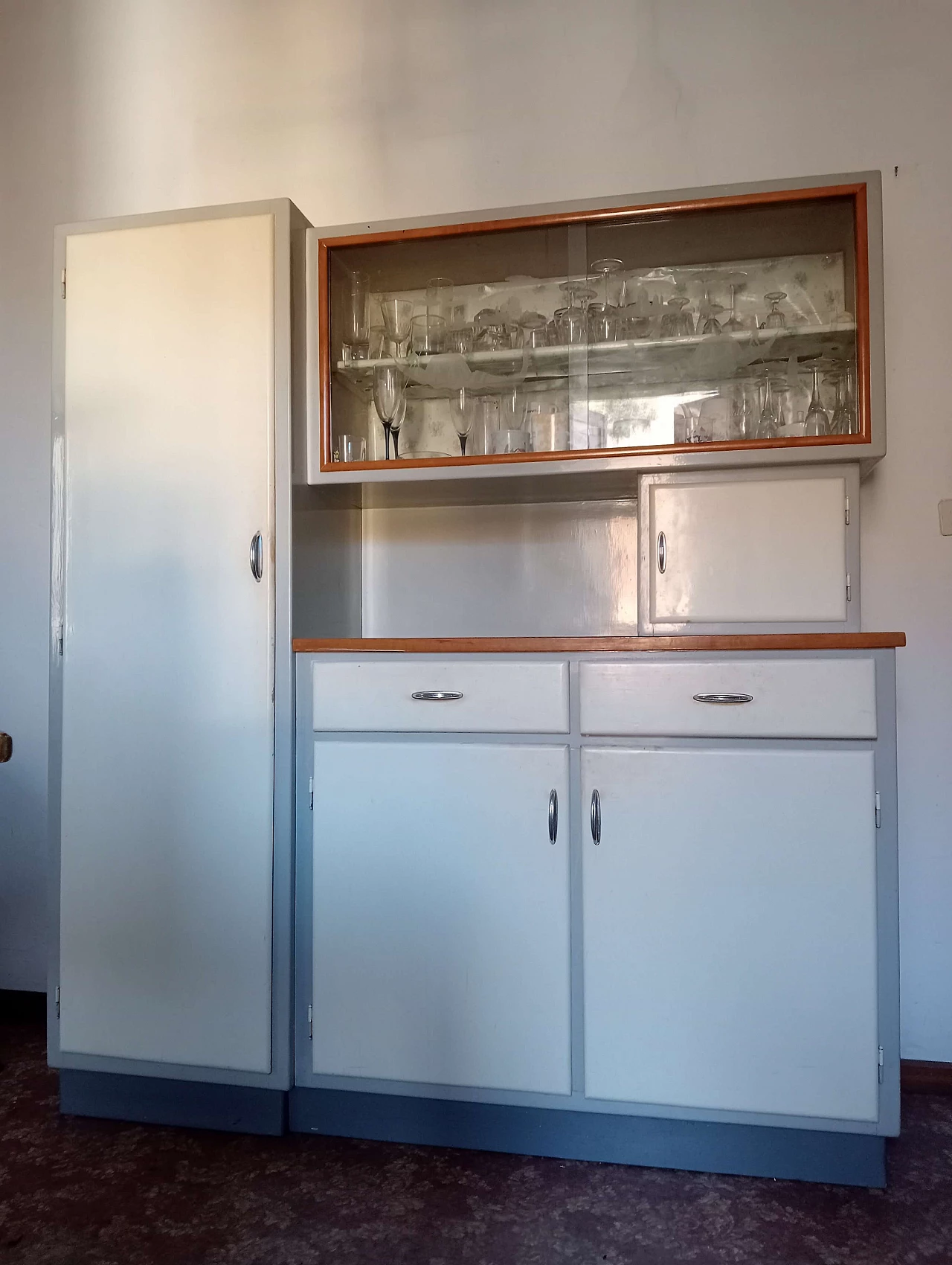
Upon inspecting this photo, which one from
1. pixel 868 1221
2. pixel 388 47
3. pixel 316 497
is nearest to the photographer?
pixel 868 1221

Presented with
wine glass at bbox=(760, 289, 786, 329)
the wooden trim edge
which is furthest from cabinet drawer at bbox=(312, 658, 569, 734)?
the wooden trim edge

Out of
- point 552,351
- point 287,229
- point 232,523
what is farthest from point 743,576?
point 287,229

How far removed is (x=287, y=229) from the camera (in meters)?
1.84

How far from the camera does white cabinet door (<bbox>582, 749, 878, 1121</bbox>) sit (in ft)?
5.14

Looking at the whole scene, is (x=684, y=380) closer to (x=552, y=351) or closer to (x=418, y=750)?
(x=552, y=351)

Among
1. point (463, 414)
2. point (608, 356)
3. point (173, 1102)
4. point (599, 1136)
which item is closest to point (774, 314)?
point (608, 356)

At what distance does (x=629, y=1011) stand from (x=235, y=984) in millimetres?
806

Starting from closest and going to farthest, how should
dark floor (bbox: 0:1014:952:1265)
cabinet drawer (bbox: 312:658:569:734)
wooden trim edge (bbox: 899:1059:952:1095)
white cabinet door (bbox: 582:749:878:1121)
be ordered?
dark floor (bbox: 0:1014:952:1265) < white cabinet door (bbox: 582:749:878:1121) < cabinet drawer (bbox: 312:658:569:734) < wooden trim edge (bbox: 899:1059:952:1095)

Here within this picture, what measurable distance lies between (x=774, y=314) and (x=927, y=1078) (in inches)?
70.4

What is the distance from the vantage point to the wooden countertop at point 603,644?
1.58m

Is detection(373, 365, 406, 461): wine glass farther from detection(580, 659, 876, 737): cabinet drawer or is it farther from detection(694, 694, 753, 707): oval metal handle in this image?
detection(694, 694, 753, 707): oval metal handle

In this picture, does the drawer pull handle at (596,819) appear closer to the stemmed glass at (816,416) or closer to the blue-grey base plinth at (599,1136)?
the blue-grey base plinth at (599,1136)

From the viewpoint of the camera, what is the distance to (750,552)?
5.97ft

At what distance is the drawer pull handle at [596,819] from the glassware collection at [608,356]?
753 millimetres
